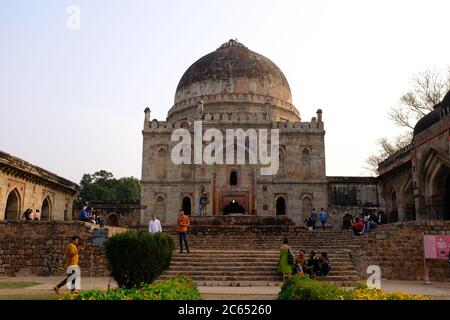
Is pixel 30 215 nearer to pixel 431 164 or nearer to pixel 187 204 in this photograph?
pixel 187 204

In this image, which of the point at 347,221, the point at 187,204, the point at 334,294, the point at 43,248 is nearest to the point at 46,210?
the point at 187,204

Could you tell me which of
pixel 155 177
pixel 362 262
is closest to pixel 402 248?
pixel 362 262

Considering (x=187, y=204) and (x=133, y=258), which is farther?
(x=187, y=204)

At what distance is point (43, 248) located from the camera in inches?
538

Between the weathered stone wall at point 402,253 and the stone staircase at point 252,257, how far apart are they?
617 mm

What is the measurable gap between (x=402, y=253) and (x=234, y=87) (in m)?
20.3

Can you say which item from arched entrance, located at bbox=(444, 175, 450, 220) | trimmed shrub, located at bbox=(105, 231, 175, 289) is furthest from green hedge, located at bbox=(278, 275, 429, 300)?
arched entrance, located at bbox=(444, 175, 450, 220)

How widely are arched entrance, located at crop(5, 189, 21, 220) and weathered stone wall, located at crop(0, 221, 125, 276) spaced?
752cm

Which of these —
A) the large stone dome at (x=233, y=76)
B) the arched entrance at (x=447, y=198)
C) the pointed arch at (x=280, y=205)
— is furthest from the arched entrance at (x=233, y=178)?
the arched entrance at (x=447, y=198)

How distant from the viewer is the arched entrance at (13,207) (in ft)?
68.9

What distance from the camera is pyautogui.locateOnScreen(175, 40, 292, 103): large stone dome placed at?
3129cm

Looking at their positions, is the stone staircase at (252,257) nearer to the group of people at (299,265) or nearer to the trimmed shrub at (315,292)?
the group of people at (299,265)
